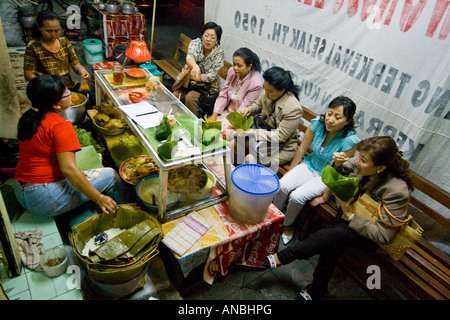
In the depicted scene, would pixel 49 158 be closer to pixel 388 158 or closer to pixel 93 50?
pixel 388 158

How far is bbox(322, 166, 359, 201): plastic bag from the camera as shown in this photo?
103 inches

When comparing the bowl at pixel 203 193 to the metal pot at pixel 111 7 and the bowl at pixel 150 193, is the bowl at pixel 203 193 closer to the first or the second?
the bowl at pixel 150 193

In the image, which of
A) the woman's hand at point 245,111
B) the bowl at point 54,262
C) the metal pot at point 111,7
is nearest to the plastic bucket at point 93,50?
the metal pot at point 111,7

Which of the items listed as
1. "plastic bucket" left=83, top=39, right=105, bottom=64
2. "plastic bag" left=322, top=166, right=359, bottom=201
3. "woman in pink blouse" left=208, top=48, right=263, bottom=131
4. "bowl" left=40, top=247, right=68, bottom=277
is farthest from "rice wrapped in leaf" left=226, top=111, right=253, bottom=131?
"plastic bucket" left=83, top=39, right=105, bottom=64

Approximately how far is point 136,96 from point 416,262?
347 cm

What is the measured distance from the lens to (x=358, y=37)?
3.50 meters

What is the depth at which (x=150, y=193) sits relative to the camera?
282 centimetres

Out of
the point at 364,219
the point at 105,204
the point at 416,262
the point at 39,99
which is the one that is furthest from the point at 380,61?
the point at 39,99

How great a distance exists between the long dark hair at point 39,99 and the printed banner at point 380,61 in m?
3.32

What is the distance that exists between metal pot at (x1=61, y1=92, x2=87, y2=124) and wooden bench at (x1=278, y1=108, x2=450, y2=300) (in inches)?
135

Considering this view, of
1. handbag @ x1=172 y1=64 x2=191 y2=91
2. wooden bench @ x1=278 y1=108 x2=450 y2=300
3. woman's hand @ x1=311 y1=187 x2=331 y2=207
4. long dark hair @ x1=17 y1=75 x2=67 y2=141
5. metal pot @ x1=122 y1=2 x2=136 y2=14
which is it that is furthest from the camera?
metal pot @ x1=122 y1=2 x2=136 y2=14

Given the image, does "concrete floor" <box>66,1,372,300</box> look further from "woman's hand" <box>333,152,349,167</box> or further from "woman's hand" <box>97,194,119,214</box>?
"woman's hand" <box>333,152,349,167</box>

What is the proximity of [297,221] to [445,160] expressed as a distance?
1.77 m

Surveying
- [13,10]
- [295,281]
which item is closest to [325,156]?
[295,281]
